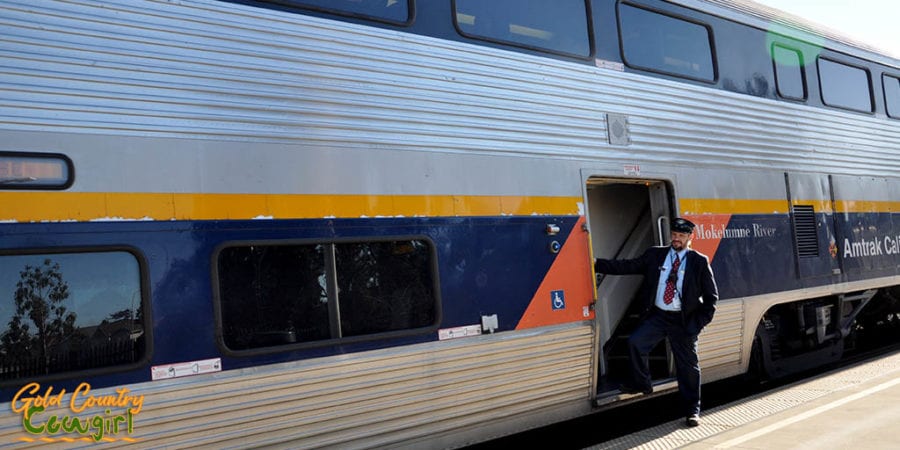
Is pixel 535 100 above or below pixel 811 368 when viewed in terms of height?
above

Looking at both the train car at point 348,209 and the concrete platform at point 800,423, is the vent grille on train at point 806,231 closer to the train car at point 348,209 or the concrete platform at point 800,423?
the train car at point 348,209

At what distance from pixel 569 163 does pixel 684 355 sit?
175 centimetres

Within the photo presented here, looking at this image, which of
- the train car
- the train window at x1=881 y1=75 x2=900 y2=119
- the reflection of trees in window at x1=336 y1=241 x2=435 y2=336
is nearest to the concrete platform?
the train car

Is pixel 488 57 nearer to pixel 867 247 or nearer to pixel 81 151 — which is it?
pixel 81 151

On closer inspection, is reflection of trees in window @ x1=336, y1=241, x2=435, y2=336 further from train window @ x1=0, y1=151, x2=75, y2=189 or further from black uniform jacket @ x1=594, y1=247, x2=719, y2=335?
black uniform jacket @ x1=594, y1=247, x2=719, y2=335

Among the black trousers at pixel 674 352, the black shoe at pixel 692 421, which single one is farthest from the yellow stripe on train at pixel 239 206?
the black shoe at pixel 692 421

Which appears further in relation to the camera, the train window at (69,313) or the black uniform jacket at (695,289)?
the black uniform jacket at (695,289)

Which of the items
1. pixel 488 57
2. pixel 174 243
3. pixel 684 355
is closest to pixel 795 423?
pixel 684 355

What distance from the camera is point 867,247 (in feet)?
28.3

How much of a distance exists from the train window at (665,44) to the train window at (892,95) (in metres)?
3.66

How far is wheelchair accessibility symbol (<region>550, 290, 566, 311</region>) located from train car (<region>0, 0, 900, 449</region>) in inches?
0.6

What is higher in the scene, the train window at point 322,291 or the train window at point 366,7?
the train window at point 366,7

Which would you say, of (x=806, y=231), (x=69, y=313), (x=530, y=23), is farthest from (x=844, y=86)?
(x=69, y=313)

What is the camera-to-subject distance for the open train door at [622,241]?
6.52 m
